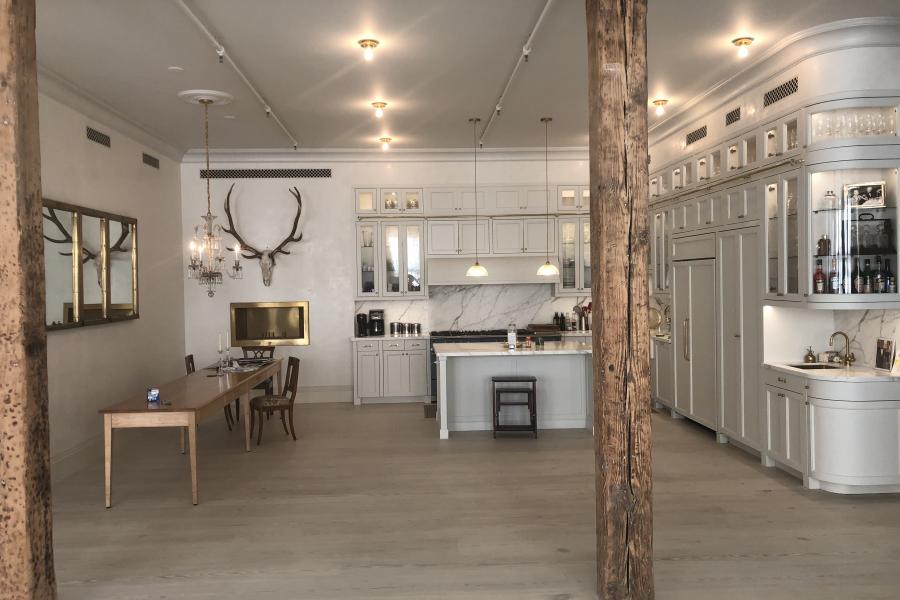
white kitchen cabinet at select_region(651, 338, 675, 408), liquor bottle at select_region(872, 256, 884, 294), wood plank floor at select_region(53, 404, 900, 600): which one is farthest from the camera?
white kitchen cabinet at select_region(651, 338, 675, 408)

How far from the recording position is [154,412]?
16.8 ft

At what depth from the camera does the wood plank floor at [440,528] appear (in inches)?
147

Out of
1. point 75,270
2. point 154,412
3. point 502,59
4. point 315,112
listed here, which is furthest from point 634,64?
point 75,270

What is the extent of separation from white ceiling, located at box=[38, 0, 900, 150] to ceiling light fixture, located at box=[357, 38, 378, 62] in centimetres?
8

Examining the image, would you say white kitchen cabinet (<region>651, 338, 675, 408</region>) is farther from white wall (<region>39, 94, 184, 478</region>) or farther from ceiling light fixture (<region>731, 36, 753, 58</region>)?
white wall (<region>39, 94, 184, 478</region>)

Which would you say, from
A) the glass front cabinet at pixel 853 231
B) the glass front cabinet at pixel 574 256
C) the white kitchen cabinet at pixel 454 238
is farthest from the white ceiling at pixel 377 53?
the glass front cabinet at pixel 574 256

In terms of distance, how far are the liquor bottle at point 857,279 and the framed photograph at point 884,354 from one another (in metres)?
0.53

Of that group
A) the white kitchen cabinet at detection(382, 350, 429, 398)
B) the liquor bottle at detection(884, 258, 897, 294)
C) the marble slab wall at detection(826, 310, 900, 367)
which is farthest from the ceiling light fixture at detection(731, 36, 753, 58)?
the white kitchen cabinet at detection(382, 350, 429, 398)

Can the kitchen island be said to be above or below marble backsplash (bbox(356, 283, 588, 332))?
below

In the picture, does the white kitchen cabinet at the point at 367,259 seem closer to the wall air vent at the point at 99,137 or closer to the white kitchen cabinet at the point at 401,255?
the white kitchen cabinet at the point at 401,255

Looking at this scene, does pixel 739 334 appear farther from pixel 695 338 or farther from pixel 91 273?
pixel 91 273

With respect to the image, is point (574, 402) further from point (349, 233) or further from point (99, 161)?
point (99, 161)

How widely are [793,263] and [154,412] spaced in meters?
5.12

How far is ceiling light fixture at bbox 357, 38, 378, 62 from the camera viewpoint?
5266mm
